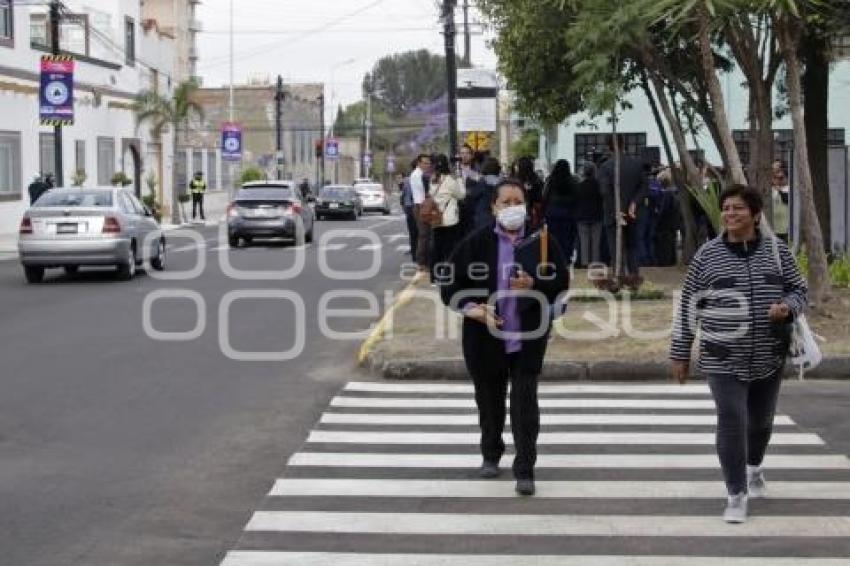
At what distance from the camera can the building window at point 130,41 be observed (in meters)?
52.8

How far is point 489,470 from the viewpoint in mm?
7965

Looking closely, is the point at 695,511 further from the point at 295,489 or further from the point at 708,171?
the point at 708,171

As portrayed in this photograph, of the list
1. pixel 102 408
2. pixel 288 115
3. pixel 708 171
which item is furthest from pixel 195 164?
pixel 102 408

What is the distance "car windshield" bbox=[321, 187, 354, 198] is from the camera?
53.0 meters

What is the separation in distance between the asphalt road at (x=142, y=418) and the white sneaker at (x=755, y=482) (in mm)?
2685

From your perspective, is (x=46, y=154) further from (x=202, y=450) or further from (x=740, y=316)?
(x=740, y=316)

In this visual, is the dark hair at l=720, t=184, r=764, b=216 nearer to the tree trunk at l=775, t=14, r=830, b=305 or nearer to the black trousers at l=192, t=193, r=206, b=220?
the tree trunk at l=775, t=14, r=830, b=305

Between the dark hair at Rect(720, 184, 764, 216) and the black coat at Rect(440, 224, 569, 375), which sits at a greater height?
the dark hair at Rect(720, 184, 764, 216)

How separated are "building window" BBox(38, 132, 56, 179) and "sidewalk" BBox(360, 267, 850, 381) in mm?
27414

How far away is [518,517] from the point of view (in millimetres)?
7066

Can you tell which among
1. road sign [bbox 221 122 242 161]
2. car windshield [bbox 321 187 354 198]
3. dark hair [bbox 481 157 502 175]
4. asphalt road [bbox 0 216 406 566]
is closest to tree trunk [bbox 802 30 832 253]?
dark hair [bbox 481 157 502 175]

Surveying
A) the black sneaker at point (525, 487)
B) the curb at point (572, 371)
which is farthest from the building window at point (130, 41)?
the black sneaker at point (525, 487)

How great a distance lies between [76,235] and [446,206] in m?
6.48

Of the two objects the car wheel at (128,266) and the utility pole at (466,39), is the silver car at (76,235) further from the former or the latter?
the utility pole at (466,39)
